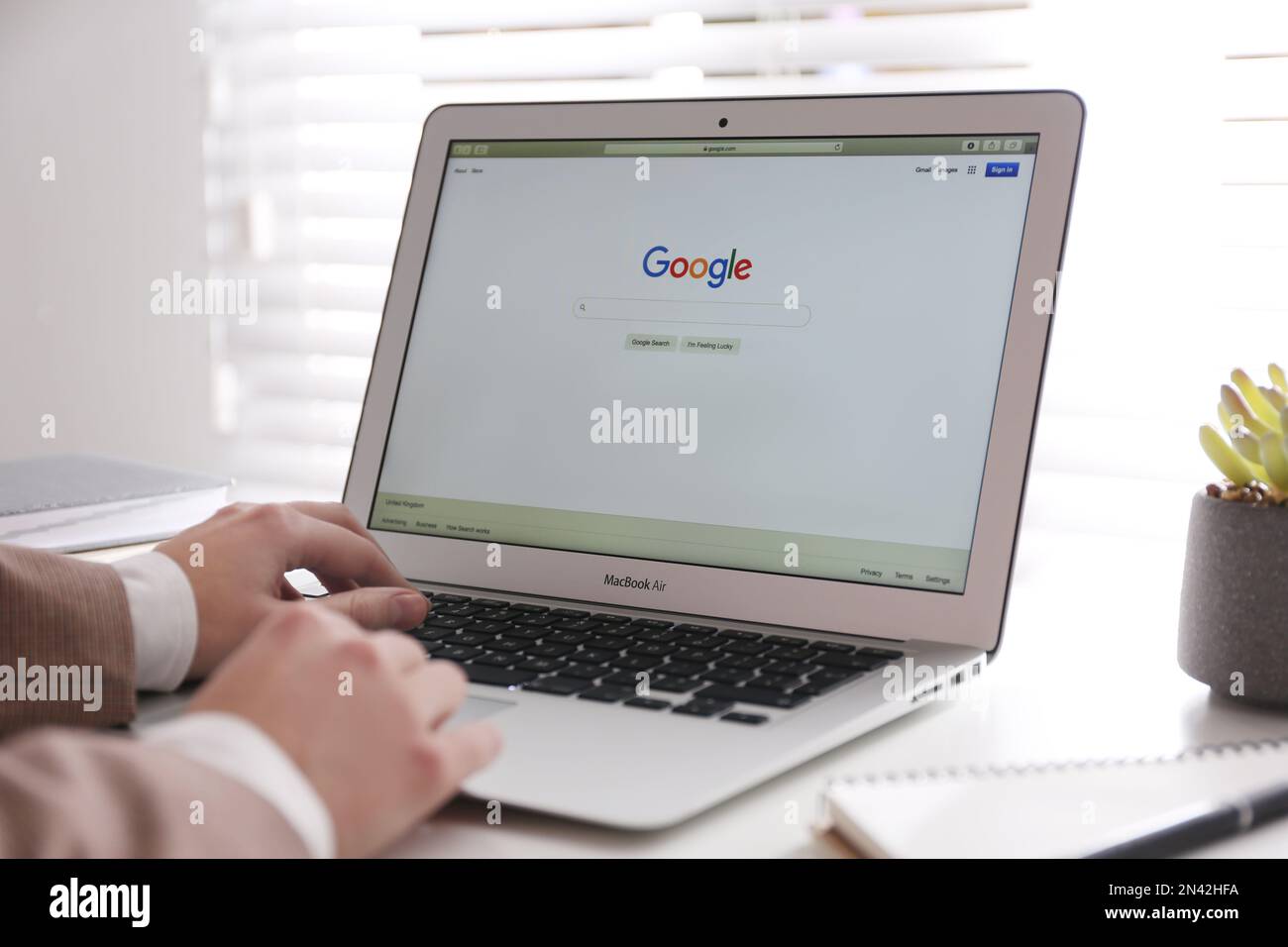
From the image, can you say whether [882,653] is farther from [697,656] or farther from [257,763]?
[257,763]

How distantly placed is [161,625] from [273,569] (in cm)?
8

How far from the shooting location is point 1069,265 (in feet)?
3.83

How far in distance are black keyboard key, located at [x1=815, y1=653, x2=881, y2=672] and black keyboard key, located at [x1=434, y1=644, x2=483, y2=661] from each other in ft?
0.63

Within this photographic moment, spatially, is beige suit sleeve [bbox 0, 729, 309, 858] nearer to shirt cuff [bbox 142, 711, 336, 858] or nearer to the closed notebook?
shirt cuff [bbox 142, 711, 336, 858]

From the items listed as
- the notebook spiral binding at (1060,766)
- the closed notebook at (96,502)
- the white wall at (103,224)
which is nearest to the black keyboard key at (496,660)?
the notebook spiral binding at (1060,766)

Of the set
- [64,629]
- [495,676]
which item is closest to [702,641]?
[495,676]

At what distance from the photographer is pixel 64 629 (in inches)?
23.8

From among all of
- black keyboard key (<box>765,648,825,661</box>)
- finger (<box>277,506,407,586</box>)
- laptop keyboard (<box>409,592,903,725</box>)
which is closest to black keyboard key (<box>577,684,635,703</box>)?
laptop keyboard (<box>409,592,903,725</box>)

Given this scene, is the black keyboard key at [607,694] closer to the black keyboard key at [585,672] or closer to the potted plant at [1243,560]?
the black keyboard key at [585,672]

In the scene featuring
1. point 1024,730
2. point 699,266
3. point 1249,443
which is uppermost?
point 699,266

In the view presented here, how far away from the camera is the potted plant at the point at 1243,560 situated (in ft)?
2.12

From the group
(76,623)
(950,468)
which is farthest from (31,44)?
(950,468)

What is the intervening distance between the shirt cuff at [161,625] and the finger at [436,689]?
0.20 meters
